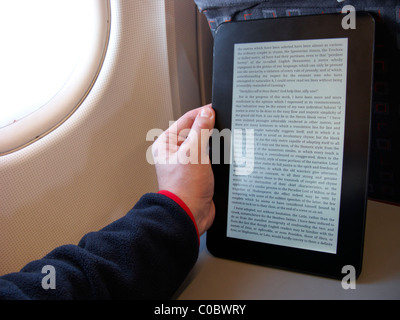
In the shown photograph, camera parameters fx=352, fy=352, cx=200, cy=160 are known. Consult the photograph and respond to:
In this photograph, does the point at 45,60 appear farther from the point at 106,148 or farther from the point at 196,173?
the point at 196,173

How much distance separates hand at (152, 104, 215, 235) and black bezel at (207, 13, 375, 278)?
53 millimetres

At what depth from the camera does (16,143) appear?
0.56 meters

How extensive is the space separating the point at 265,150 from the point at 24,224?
1.38 feet

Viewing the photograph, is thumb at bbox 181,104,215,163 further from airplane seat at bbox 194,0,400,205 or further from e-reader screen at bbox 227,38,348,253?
airplane seat at bbox 194,0,400,205

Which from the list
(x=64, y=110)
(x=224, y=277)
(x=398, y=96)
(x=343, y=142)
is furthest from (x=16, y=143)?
(x=398, y=96)

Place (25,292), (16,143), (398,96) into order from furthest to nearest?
(398,96)
(16,143)
(25,292)

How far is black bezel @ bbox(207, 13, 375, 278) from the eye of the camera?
0.56 m

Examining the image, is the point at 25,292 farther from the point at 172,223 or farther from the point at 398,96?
the point at 398,96

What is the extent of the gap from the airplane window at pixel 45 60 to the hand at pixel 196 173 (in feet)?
0.67

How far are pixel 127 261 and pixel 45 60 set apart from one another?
38cm

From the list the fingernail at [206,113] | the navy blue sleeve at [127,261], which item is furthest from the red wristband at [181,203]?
the fingernail at [206,113]

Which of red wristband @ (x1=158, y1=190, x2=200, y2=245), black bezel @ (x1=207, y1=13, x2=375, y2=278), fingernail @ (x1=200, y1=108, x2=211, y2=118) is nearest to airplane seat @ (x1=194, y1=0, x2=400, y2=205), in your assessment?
black bezel @ (x1=207, y1=13, x2=375, y2=278)
